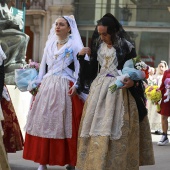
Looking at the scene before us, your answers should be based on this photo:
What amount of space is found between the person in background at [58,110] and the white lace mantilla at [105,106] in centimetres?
88

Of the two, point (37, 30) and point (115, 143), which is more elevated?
point (115, 143)

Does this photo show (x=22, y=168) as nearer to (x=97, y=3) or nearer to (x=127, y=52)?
(x=127, y=52)

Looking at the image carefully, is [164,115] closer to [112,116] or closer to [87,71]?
[87,71]

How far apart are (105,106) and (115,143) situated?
356 millimetres

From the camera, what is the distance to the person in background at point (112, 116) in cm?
583

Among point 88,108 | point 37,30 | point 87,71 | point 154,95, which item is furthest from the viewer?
point 37,30

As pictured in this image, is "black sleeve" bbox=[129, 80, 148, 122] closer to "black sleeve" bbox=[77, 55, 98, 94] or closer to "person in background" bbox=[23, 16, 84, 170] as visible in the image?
"black sleeve" bbox=[77, 55, 98, 94]

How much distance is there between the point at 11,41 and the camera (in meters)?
11.3

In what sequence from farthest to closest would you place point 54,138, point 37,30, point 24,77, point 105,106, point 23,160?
point 37,30 < point 23,160 < point 24,77 < point 54,138 < point 105,106

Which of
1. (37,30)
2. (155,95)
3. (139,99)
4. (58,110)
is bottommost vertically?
(37,30)

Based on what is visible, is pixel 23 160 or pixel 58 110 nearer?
pixel 58 110

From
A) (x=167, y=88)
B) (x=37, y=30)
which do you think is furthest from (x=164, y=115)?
(x=37, y=30)

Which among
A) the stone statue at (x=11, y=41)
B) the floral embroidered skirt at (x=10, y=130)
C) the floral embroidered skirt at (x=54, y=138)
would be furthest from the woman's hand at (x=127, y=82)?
the stone statue at (x=11, y=41)

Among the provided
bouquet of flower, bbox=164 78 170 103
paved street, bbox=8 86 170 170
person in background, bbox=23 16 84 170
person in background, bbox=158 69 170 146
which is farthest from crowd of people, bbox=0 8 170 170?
bouquet of flower, bbox=164 78 170 103
